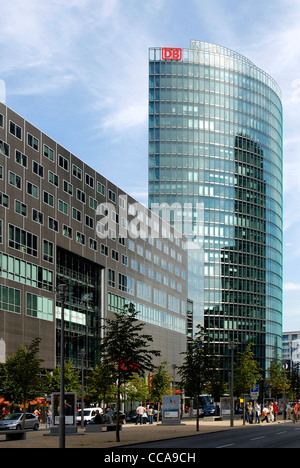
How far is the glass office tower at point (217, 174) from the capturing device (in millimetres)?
180875

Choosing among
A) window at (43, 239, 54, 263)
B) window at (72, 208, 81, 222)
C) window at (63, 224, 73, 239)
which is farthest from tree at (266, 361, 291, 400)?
window at (43, 239, 54, 263)

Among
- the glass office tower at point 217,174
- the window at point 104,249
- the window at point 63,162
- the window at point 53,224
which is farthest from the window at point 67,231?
the glass office tower at point 217,174

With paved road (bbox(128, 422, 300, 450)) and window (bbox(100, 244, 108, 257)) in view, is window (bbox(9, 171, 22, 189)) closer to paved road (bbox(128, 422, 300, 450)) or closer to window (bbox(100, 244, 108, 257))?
window (bbox(100, 244, 108, 257))

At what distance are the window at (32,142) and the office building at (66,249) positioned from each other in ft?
0.37

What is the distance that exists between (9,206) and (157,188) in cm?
9941

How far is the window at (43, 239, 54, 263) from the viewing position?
87875 mm

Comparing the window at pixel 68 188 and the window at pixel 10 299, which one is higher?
the window at pixel 68 188

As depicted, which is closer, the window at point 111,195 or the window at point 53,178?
the window at point 53,178

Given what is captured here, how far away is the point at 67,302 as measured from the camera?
95.4m

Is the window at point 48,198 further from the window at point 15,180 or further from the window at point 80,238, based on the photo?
the window at point 80,238

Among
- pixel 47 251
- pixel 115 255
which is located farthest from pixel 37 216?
pixel 115 255

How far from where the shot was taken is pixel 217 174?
613 feet

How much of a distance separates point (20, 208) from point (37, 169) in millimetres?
6802
